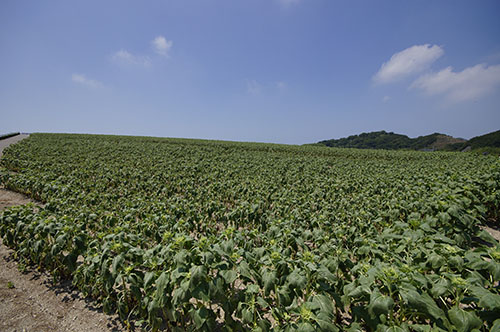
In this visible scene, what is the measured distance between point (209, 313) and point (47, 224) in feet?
14.9

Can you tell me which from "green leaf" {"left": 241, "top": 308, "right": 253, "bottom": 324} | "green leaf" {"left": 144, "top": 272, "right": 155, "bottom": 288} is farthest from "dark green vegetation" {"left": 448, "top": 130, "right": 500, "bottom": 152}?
"green leaf" {"left": 144, "top": 272, "right": 155, "bottom": 288}

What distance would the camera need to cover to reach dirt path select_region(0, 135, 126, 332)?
11.8 ft

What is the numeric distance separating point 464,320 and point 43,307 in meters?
6.67

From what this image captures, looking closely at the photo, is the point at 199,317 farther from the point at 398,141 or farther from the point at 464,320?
the point at 398,141

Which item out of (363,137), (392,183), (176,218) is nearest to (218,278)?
(176,218)

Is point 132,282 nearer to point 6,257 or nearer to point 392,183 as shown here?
point 6,257

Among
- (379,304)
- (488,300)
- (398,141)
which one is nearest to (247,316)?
(379,304)

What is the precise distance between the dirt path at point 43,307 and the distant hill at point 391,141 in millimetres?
135307

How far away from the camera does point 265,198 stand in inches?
365

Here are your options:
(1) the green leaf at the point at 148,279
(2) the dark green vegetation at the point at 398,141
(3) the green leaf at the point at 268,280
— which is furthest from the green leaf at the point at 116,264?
(2) the dark green vegetation at the point at 398,141

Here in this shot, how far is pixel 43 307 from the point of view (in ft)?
13.1

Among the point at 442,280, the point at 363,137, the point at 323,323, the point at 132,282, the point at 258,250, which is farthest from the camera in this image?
the point at 363,137

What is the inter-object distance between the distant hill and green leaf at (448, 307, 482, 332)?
135048mm

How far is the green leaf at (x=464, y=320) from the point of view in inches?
82.4
